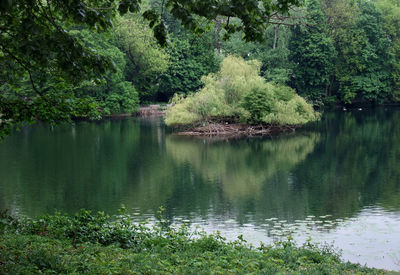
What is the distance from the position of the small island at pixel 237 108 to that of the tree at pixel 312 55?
18194mm

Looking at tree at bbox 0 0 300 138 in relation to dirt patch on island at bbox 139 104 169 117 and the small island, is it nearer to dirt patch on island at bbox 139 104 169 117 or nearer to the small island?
the small island

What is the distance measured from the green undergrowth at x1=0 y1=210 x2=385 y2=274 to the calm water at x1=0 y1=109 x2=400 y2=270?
11.3 ft

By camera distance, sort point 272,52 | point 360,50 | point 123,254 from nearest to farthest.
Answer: point 123,254, point 272,52, point 360,50

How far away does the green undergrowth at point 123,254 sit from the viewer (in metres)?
7.08

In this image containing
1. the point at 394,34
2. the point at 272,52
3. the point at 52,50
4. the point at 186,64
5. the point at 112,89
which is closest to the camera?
the point at 52,50

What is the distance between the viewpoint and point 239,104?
117 feet

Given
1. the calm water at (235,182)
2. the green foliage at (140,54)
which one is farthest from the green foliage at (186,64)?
the calm water at (235,182)

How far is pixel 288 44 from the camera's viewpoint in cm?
5628

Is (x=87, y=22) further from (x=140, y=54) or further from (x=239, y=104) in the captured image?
(x=140, y=54)

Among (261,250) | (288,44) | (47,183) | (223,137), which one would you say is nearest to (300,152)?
(223,137)

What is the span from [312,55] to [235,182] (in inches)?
1439

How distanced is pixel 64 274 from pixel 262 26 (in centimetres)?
473

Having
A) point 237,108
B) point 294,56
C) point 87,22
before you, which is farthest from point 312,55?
point 87,22

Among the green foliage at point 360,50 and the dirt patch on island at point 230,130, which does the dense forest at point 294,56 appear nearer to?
the green foliage at point 360,50
